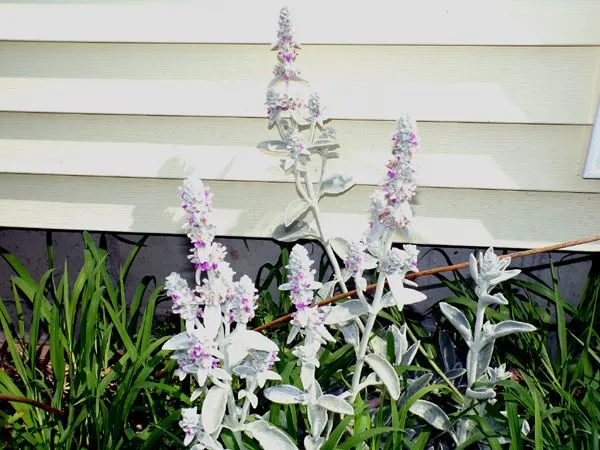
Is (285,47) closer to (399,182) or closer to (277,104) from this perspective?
(277,104)

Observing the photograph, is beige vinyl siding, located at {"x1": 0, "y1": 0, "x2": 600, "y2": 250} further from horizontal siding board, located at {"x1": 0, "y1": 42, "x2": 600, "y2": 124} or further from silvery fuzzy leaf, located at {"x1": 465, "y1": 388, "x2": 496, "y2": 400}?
silvery fuzzy leaf, located at {"x1": 465, "y1": 388, "x2": 496, "y2": 400}

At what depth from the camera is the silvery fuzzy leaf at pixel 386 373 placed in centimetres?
146

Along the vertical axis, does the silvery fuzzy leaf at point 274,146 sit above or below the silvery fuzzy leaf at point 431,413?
above

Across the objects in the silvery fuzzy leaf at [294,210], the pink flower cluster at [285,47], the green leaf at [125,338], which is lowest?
the green leaf at [125,338]

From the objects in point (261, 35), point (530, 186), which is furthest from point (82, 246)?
point (530, 186)

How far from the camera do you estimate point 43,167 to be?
2242 millimetres

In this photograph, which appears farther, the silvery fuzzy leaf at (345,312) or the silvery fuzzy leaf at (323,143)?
the silvery fuzzy leaf at (323,143)

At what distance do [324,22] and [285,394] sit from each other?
1164mm

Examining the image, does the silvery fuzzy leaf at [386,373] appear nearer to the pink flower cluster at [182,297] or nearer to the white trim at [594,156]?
the pink flower cluster at [182,297]

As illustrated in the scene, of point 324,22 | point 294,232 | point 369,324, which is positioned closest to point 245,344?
point 369,324

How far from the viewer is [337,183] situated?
1.83 meters

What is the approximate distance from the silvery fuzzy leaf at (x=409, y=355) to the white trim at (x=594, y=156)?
0.89m

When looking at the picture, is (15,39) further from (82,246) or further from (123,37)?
(82,246)

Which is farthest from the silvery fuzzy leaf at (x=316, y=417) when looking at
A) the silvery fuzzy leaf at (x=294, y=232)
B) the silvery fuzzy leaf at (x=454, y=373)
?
the silvery fuzzy leaf at (x=294, y=232)
